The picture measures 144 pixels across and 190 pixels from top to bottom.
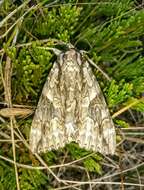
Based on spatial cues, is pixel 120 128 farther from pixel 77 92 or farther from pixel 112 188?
pixel 112 188

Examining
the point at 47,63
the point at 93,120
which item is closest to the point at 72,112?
the point at 93,120

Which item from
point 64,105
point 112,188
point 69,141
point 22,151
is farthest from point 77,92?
point 112,188

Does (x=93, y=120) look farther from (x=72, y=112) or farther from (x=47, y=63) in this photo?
(x=47, y=63)

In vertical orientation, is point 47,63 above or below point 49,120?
above
